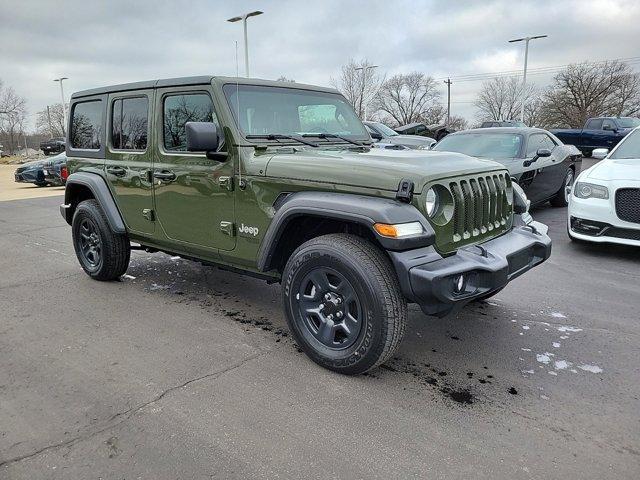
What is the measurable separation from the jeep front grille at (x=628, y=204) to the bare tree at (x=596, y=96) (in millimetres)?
52088

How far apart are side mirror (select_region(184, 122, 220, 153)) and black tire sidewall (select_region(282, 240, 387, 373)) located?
3.31 ft

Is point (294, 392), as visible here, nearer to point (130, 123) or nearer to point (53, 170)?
point (130, 123)

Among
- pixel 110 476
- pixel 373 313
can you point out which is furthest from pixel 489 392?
pixel 110 476

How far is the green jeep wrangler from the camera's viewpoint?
291cm

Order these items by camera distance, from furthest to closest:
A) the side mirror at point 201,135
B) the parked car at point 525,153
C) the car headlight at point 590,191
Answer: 1. the parked car at point 525,153
2. the car headlight at point 590,191
3. the side mirror at point 201,135

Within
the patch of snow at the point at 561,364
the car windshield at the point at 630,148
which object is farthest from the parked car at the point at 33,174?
the patch of snow at the point at 561,364

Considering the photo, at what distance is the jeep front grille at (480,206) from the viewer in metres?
3.16

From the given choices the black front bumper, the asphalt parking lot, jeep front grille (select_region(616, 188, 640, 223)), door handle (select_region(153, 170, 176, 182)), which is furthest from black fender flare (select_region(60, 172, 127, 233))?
jeep front grille (select_region(616, 188, 640, 223))

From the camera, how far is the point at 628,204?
573cm

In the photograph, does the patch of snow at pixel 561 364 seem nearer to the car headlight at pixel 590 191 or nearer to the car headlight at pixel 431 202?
the car headlight at pixel 431 202

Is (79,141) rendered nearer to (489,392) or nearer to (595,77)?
(489,392)

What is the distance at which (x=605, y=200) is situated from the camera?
5.94 metres

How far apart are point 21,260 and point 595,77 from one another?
59273 millimetres

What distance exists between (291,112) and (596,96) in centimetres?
5774
